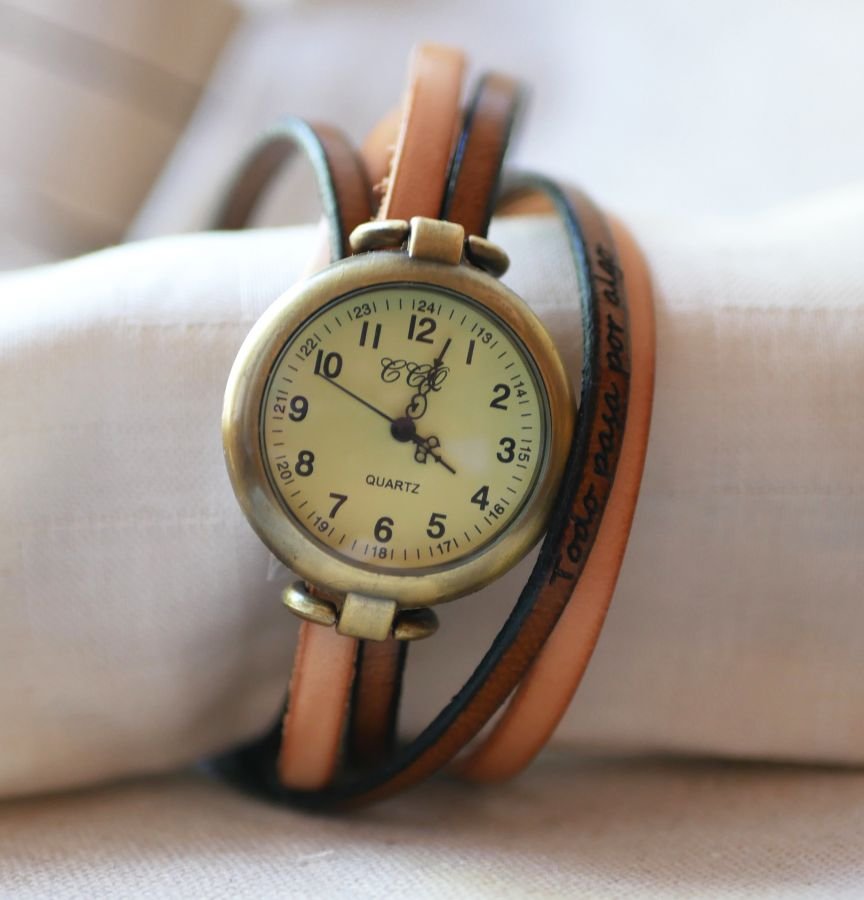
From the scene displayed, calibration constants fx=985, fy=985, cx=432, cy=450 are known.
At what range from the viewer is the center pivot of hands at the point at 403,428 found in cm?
50

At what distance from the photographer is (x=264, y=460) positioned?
49 cm

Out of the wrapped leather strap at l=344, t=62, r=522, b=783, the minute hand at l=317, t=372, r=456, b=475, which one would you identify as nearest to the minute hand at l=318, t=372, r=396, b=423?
the minute hand at l=317, t=372, r=456, b=475

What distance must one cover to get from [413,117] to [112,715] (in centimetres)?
37

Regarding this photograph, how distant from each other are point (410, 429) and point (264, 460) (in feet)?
0.24

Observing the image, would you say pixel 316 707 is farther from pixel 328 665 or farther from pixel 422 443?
pixel 422 443

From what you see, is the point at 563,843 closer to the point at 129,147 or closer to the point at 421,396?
the point at 421,396

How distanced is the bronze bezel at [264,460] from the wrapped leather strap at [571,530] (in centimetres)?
1

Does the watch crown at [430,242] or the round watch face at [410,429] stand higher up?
the watch crown at [430,242]

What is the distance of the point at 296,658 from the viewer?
522 mm

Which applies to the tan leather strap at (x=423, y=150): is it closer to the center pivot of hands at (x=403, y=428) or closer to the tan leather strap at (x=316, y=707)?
the center pivot of hands at (x=403, y=428)

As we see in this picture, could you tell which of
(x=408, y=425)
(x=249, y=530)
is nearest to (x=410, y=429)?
(x=408, y=425)

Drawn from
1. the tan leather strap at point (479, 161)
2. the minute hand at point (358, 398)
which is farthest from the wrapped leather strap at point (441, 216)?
the minute hand at point (358, 398)

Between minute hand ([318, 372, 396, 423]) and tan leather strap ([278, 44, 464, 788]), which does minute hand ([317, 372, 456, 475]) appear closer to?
minute hand ([318, 372, 396, 423])

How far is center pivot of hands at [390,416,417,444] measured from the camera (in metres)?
0.50
